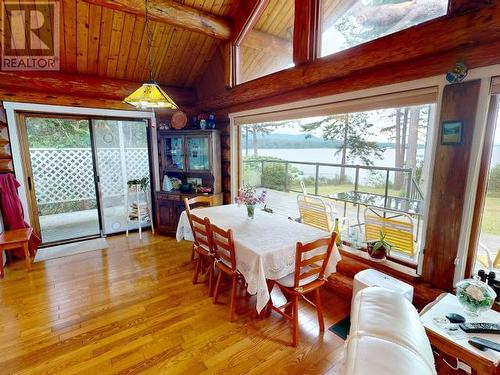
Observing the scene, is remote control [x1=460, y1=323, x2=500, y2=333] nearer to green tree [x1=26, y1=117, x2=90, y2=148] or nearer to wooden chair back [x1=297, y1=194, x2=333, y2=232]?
wooden chair back [x1=297, y1=194, x2=333, y2=232]

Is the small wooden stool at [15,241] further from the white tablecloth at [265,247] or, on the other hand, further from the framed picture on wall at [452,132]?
the framed picture on wall at [452,132]

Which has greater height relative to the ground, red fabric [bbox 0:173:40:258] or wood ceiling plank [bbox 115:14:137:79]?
wood ceiling plank [bbox 115:14:137:79]

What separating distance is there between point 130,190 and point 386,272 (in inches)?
162

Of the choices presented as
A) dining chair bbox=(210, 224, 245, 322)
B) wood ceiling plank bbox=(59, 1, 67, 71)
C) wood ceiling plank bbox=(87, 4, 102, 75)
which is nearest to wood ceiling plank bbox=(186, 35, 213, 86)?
wood ceiling plank bbox=(87, 4, 102, 75)

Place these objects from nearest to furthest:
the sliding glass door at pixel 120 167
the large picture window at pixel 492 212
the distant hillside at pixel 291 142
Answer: the large picture window at pixel 492 212 → the sliding glass door at pixel 120 167 → the distant hillside at pixel 291 142

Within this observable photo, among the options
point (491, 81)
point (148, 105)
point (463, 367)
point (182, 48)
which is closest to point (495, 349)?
point (463, 367)

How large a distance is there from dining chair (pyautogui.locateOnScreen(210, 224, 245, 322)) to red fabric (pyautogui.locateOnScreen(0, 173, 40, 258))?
296cm

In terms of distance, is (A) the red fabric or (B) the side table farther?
(A) the red fabric

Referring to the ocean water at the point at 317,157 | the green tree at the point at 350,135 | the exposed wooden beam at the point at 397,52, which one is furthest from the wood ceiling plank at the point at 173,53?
the green tree at the point at 350,135

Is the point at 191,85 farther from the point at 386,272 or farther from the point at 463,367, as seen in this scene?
the point at 463,367

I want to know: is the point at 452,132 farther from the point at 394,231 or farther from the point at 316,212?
the point at 316,212

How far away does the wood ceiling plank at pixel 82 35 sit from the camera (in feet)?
10.1

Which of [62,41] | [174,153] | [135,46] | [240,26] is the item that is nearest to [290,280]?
[174,153]
